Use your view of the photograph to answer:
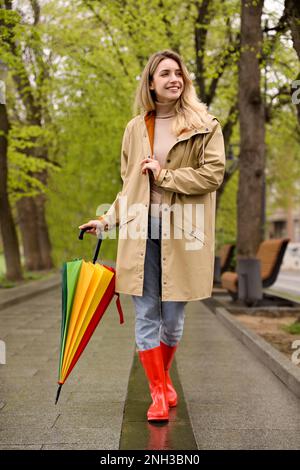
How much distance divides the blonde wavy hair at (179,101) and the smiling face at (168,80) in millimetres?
36

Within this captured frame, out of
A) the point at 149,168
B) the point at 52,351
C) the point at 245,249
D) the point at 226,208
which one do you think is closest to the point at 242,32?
the point at 245,249

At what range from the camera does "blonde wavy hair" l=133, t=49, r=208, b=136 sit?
12.8 feet

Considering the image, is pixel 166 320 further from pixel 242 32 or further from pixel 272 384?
pixel 242 32

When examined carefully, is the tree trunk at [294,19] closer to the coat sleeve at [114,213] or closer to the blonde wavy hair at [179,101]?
the blonde wavy hair at [179,101]

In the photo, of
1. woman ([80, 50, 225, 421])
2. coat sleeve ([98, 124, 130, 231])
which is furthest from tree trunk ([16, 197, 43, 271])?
woman ([80, 50, 225, 421])

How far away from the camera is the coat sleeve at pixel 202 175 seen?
3738 millimetres

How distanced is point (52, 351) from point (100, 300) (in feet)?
9.72

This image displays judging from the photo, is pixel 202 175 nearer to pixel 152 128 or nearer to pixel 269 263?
pixel 152 128

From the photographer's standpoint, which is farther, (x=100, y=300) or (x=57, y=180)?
(x=57, y=180)

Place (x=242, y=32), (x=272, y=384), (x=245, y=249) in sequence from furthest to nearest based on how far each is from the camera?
1. (x=245, y=249)
2. (x=242, y=32)
3. (x=272, y=384)

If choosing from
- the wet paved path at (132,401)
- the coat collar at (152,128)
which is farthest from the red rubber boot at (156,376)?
the coat collar at (152,128)

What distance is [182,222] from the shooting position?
384 centimetres

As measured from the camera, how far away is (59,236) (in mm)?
19578

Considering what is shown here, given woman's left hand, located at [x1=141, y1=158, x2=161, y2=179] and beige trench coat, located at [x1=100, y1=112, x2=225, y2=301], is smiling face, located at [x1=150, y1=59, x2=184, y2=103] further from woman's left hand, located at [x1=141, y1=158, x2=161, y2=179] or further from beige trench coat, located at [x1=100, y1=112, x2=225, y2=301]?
woman's left hand, located at [x1=141, y1=158, x2=161, y2=179]
